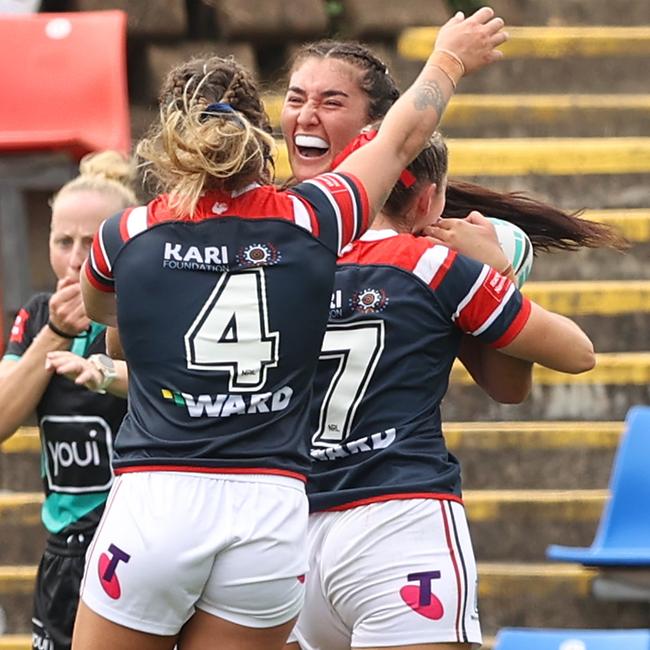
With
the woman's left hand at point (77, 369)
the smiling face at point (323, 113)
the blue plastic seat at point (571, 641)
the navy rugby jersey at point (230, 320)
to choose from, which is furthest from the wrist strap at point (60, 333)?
the blue plastic seat at point (571, 641)

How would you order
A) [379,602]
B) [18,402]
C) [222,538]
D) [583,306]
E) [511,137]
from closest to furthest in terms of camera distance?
[222,538] → [379,602] → [18,402] → [583,306] → [511,137]

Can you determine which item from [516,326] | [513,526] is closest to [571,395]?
[513,526]

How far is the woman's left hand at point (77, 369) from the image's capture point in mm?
3736

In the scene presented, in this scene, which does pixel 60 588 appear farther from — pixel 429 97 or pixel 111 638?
pixel 429 97

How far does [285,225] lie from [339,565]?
2.32 feet

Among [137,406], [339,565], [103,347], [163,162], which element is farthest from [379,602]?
[103,347]

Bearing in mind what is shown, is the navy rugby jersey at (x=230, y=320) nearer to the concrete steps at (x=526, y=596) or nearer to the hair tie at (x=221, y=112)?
the hair tie at (x=221, y=112)

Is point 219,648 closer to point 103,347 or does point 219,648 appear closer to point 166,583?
point 166,583

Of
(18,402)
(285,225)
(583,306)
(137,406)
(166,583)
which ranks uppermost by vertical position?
(285,225)

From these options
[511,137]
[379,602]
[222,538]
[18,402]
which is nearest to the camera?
[222,538]

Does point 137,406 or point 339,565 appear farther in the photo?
point 339,565

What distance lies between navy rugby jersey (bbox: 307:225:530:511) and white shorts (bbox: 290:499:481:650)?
4cm

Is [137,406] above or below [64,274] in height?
above

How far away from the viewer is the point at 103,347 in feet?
13.7
